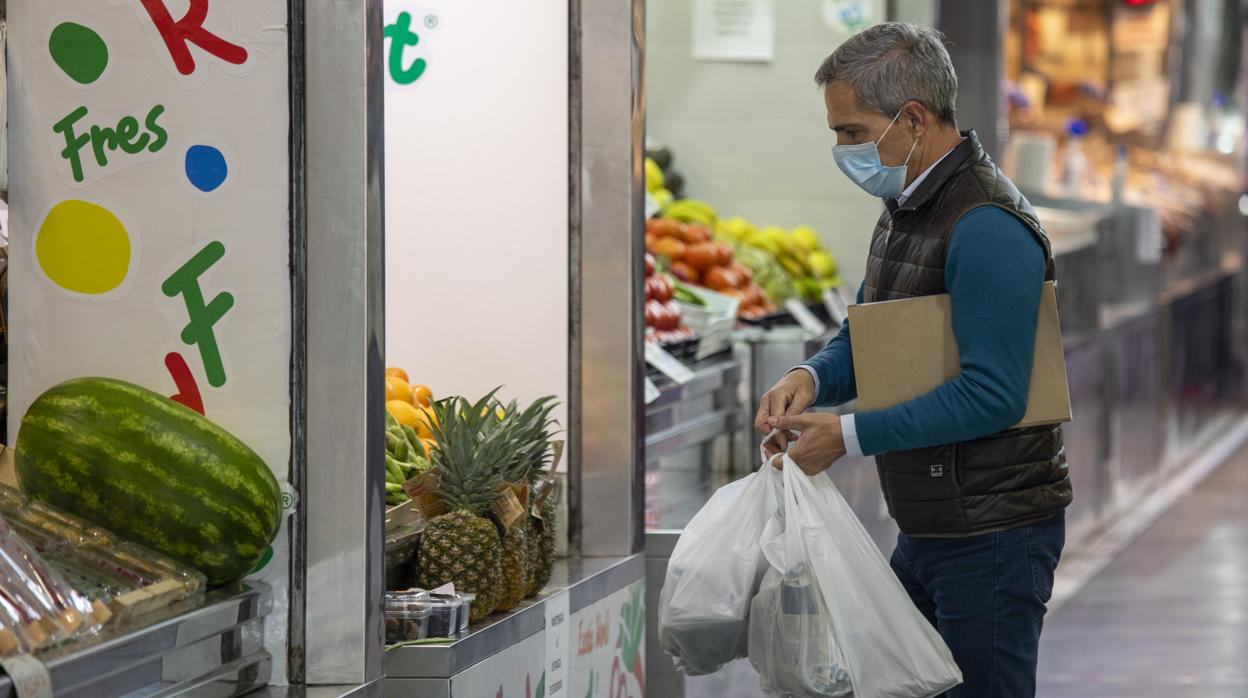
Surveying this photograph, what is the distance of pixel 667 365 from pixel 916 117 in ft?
5.98

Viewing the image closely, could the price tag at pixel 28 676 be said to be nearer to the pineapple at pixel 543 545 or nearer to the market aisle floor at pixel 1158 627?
the pineapple at pixel 543 545

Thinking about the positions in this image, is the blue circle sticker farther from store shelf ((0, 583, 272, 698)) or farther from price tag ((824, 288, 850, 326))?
price tag ((824, 288, 850, 326))

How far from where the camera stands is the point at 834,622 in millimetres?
2828

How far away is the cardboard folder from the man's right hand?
0.43 feet

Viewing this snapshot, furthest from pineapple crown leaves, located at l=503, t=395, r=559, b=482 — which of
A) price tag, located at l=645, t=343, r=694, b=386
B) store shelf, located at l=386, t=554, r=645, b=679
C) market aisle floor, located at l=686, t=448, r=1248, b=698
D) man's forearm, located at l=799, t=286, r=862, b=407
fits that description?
price tag, located at l=645, t=343, r=694, b=386

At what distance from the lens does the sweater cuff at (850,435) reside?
9.30ft

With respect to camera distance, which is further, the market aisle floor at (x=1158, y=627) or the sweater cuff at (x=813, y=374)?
the market aisle floor at (x=1158, y=627)

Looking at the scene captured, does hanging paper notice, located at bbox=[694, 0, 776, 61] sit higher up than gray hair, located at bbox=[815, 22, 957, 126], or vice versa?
hanging paper notice, located at bbox=[694, 0, 776, 61]

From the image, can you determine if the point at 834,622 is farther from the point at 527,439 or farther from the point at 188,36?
the point at 188,36

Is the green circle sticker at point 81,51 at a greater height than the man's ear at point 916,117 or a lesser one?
greater

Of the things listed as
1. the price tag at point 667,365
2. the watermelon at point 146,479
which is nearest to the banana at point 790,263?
the price tag at point 667,365

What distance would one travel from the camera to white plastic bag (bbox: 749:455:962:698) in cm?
283

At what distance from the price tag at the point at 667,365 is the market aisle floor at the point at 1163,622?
2.03 meters

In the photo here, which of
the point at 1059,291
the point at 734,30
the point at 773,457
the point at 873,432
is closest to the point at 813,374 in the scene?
the point at 773,457
